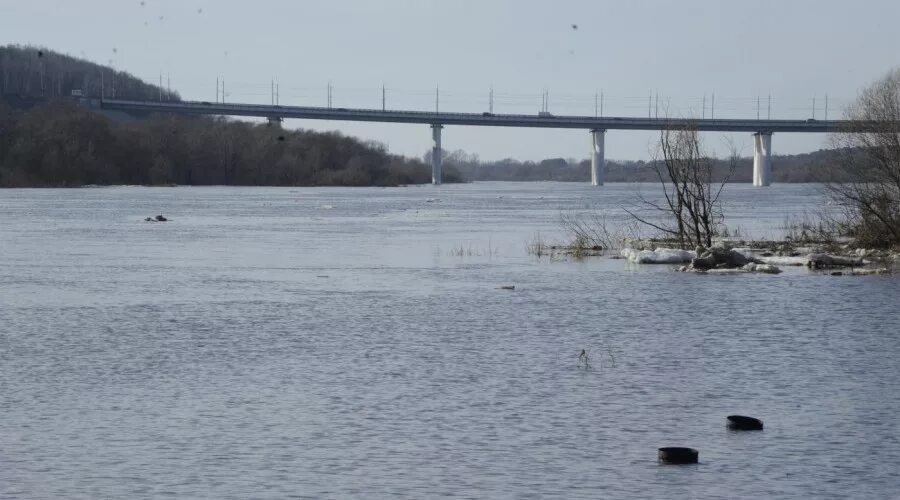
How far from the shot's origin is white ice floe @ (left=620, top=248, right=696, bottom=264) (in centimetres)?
3866

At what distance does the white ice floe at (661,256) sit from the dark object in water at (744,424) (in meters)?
24.4

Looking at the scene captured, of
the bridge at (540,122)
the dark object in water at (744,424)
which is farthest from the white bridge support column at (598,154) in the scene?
the dark object in water at (744,424)

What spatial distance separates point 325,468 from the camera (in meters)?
12.5

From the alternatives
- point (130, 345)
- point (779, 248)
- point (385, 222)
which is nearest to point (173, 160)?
point (385, 222)

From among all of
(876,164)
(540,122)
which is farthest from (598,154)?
(876,164)

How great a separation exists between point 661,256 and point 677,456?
26.7 m

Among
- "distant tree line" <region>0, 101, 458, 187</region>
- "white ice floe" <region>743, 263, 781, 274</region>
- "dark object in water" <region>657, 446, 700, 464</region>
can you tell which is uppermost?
"distant tree line" <region>0, 101, 458, 187</region>

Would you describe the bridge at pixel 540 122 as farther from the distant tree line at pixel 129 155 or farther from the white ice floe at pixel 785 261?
the white ice floe at pixel 785 261

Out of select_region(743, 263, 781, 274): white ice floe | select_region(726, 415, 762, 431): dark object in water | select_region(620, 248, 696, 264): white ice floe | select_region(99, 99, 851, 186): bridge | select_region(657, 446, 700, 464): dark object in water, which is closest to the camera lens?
select_region(657, 446, 700, 464): dark object in water

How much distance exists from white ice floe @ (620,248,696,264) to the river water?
404cm

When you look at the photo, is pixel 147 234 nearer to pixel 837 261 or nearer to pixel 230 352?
pixel 837 261

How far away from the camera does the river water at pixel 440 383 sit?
40.1 ft

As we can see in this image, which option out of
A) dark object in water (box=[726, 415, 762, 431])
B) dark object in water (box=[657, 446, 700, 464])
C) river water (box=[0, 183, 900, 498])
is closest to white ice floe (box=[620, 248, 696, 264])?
river water (box=[0, 183, 900, 498])

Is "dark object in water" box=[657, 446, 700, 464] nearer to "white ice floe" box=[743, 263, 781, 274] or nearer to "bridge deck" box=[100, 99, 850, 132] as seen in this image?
"white ice floe" box=[743, 263, 781, 274]
